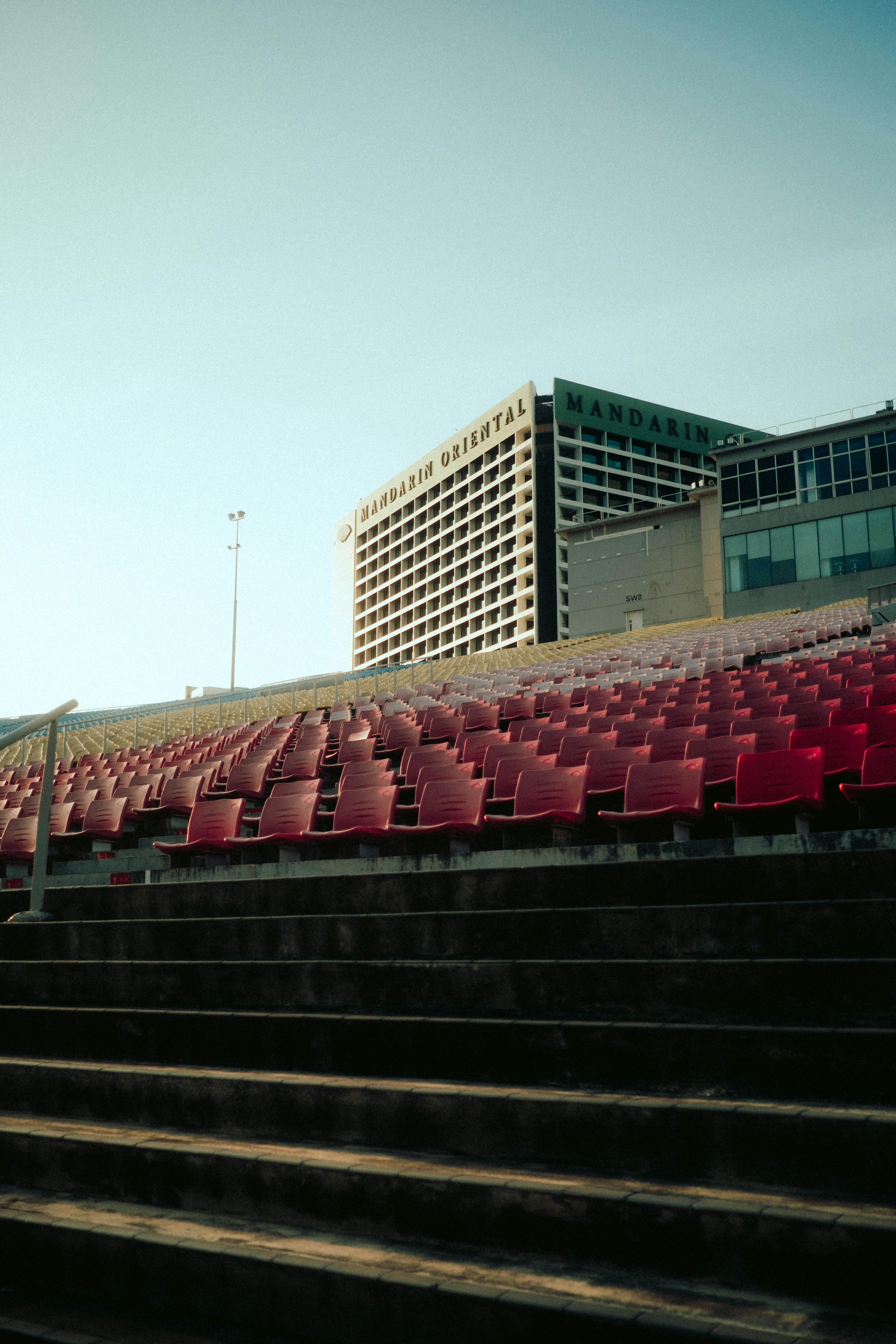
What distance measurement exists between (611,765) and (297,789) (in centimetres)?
246

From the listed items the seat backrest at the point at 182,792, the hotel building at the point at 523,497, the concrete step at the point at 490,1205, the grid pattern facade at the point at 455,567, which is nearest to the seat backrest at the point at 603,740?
the seat backrest at the point at 182,792

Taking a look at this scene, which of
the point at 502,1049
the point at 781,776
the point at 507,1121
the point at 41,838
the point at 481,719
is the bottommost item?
the point at 507,1121

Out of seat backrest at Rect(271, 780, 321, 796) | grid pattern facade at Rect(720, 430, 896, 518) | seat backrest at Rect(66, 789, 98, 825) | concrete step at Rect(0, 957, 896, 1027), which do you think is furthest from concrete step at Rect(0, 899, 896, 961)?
grid pattern facade at Rect(720, 430, 896, 518)

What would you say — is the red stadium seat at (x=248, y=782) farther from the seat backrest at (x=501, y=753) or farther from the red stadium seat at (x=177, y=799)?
the seat backrest at (x=501, y=753)

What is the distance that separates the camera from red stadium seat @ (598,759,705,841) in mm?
6113

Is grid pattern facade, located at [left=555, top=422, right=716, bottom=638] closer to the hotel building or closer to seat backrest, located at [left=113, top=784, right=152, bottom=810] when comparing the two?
the hotel building

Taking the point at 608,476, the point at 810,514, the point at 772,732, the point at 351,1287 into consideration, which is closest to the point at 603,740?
the point at 772,732

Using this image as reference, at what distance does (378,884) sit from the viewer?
5.05 metres

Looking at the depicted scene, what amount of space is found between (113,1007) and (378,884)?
1.35 meters

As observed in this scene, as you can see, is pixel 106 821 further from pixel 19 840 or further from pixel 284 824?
pixel 284 824

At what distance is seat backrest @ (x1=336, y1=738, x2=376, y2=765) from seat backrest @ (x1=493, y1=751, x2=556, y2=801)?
10.7 ft

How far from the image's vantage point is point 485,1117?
335 centimetres

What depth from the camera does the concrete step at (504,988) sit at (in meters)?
3.37

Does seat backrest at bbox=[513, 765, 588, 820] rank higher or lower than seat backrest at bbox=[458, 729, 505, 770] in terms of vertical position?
lower
